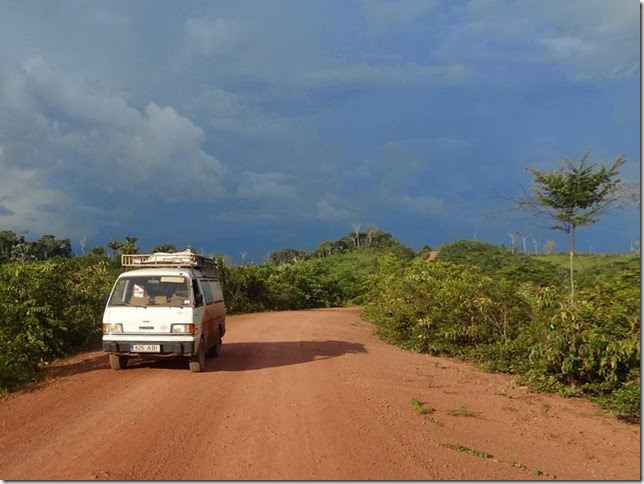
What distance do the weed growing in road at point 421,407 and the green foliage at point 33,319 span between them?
6615 mm

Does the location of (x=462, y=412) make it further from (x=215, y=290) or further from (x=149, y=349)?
(x=215, y=290)

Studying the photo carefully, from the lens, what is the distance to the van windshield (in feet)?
36.1

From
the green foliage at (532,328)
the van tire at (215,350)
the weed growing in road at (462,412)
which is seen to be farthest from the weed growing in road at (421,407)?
the van tire at (215,350)

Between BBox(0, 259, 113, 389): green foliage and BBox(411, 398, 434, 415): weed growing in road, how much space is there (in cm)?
662

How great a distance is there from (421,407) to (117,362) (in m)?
6.02

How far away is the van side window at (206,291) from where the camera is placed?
464 inches

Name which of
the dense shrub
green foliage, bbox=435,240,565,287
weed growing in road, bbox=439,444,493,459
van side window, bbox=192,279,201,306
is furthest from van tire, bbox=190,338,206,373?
green foliage, bbox=435,240,565,287

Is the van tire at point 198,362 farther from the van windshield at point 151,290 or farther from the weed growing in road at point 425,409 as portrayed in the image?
the weed growing in road at point 425,409

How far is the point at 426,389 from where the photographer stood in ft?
32.0

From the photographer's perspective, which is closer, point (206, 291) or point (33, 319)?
point (33, 319)

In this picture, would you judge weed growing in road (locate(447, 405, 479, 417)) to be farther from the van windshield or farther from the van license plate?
the van windshield

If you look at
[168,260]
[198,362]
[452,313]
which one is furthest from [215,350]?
[452,313]

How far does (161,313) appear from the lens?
34.1ft

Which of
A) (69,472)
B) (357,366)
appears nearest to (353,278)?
(357,366)
